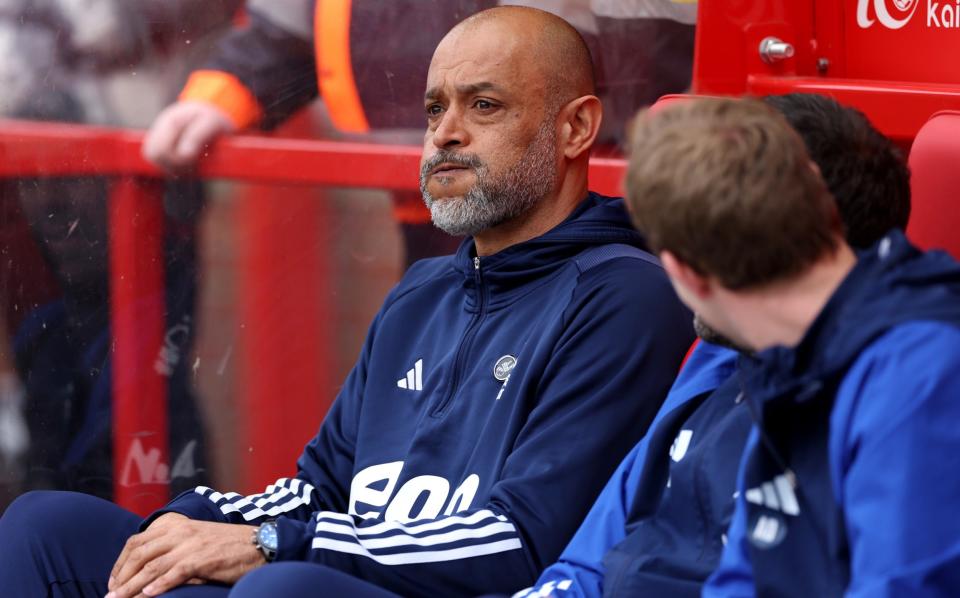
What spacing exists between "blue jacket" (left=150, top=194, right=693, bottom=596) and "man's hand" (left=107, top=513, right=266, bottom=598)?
8 cm

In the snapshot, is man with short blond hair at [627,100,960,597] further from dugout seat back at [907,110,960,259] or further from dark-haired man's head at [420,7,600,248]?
dark-haired man's head at [420,7,600,248]

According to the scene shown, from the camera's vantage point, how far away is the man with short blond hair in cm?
109

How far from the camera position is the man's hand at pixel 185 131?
→ 2.91 meters

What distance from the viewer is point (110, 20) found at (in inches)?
115

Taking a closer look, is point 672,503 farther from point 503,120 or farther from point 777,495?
point 503,120

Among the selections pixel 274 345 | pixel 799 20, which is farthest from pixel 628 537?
pixel 274 345

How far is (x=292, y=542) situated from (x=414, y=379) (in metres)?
0.39

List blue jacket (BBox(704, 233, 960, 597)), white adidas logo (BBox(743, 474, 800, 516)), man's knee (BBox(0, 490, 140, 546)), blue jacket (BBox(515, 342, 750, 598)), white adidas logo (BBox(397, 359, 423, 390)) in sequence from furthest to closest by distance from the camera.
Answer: white adidas logo (BBox(397, 359, 423, 390)) < man's knee (BBox(0, 490, 140, 546)) < blue jacket (BBox(515, 342, 750, 598)) < white adidas logo (BBox(743, 474, 800, 516)) < blue jacket (BBox(704, 233, 960, 597))

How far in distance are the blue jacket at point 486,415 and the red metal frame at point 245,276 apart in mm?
755

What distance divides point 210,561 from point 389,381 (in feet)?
1.41

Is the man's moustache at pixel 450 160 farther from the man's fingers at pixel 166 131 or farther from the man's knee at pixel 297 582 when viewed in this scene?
the man's fingers at pixel 166 131

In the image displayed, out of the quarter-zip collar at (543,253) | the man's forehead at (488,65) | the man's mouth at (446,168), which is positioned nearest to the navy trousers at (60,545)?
the quarter-zip collar at (543,253)

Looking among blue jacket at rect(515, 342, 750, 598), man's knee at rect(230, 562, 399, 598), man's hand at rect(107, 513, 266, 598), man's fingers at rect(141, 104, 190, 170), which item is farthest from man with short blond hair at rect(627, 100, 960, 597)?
man's fingers at rect(141, 104, 190, 170)

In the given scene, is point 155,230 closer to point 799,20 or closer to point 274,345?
point 274,345
